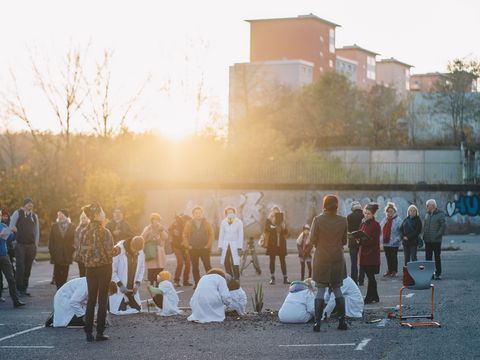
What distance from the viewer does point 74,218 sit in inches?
1876

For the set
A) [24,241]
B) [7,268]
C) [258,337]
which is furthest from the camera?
[24,241]

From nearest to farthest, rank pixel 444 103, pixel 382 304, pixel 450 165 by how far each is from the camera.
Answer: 1. pixel 382 304
2. pixel 450 165
3. pixel 444 103

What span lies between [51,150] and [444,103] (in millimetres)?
28585

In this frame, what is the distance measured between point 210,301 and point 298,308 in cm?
151

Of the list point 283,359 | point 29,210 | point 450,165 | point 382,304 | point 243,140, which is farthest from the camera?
point 243,140

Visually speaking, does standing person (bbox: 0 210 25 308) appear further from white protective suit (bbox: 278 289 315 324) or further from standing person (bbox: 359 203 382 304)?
standing person (bbox: 359 203 382 304)

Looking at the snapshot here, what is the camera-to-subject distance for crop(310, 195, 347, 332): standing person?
15.0m

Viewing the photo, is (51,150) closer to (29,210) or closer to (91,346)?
(29,210)

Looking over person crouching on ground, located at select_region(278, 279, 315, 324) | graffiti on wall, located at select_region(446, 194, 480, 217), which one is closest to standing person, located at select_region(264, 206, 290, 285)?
person crouching on ground, located at select_region(278, 279, 315, 324)

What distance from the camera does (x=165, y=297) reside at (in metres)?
17.8

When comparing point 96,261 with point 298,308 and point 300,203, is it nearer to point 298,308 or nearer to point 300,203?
point 298,308

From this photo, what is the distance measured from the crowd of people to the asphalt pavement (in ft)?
1.13

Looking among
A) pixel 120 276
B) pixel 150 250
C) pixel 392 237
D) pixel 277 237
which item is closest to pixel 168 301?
pixel 120 276

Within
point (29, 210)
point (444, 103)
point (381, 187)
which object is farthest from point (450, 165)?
point (29, 210)
